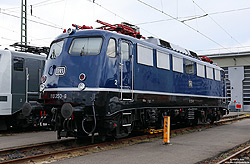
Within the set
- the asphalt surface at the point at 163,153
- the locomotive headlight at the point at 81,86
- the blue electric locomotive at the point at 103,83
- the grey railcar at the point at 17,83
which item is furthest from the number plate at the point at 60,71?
the grey railcar at the point at 17,83

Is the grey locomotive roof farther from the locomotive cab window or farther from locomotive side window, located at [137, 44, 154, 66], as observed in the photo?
the locomotive cab window

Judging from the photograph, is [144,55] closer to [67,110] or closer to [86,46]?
[86,46]

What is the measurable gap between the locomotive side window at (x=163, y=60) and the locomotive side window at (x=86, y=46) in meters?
3.33

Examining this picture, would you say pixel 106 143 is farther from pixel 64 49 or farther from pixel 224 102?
pixel 224 102

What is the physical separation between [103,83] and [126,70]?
131cm

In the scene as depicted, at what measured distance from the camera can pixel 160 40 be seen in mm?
→ 12906

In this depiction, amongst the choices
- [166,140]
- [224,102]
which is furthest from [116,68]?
[224,102]

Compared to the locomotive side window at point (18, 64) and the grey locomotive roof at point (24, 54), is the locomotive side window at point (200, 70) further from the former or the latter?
the locomotive side window at point (18, 64)

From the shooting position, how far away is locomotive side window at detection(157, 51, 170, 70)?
12005mm

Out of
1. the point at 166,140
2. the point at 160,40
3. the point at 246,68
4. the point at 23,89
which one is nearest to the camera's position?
the point at 166,140

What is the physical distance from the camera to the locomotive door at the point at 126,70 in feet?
31.7

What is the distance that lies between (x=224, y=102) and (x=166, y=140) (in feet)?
36.6

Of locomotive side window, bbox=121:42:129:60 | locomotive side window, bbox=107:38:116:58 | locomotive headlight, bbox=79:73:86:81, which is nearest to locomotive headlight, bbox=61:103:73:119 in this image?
locomotive headlight, bbox=79:73:86:81

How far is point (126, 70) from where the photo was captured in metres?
9.96
